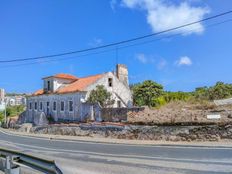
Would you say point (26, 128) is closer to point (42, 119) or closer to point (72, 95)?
point (42, 119)

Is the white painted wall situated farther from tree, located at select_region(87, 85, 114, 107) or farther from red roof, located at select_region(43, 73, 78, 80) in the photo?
tree, located at select_region(87, 85, 114, 107)

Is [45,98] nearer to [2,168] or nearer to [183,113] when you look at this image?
[183,113]

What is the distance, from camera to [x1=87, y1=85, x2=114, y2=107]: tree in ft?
132

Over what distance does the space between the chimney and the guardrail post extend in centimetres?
3992

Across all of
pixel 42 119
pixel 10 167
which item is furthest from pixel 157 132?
pixel 42 119

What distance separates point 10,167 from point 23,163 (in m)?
0.33

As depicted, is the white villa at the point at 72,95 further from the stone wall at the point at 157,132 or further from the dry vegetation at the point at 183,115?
the dry vegetation at the point at 183,115

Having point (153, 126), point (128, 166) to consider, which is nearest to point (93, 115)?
point (153, 126)

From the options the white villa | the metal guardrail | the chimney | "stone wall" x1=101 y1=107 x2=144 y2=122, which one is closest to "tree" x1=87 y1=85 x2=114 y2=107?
the white villa

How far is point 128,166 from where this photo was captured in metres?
12.7

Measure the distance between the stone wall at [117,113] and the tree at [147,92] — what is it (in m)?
18.2

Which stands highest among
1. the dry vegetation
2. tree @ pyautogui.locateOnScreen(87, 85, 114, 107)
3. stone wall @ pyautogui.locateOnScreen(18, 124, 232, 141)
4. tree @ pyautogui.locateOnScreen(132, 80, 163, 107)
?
tree @ pyautogui.locateOnScreen(132, 80, 163, 107)

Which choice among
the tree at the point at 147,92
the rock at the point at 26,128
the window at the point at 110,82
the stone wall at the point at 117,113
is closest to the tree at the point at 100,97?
the window at the point at 110,82

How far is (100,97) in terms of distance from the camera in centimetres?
4053
